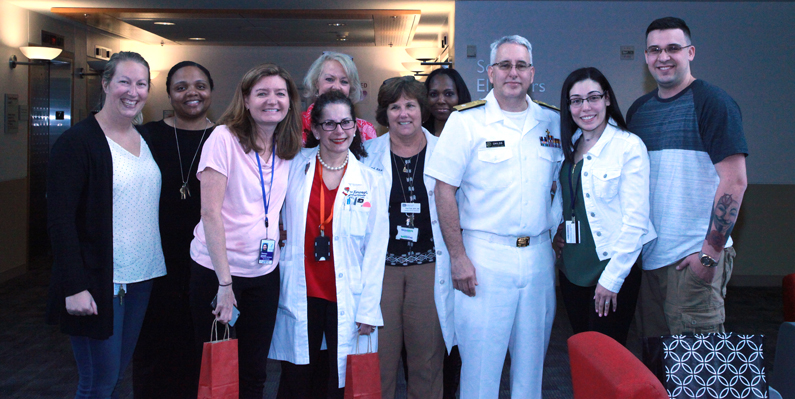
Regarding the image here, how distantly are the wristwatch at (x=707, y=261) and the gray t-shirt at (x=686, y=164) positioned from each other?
82 mm

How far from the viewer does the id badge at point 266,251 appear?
2330 millimetres

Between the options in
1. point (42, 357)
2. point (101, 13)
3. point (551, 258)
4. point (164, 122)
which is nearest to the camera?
point (551, 258)

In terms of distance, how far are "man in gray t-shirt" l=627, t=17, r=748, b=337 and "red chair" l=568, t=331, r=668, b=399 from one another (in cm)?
103

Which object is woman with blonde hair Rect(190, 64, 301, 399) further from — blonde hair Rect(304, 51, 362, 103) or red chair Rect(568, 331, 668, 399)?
red chair Rect(568, 331, 668, 399)

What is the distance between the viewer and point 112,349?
226 centimetres

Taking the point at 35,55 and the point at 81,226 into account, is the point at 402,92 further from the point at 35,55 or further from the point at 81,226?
the point at 35,55

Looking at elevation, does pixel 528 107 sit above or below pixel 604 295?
above

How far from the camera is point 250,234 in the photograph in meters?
2.32

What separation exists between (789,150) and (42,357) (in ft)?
26.1

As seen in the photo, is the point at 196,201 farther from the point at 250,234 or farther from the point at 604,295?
the point at 604,295

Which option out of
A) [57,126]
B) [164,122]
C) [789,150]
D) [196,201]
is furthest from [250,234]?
[57,126]

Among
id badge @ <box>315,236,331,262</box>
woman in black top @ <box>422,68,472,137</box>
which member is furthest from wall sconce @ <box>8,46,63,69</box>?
id badge @ <box>315,236,331,262</box>

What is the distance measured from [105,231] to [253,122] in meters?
0.74

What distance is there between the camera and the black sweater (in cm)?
211
